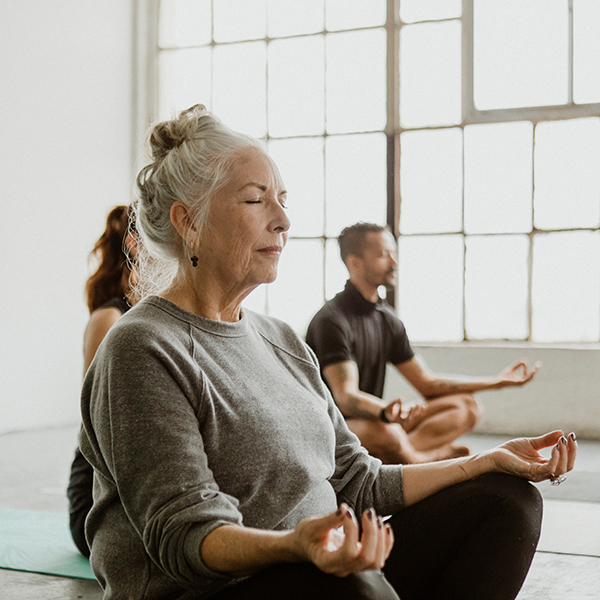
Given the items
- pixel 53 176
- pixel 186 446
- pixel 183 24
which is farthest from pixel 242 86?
pixel 186 446

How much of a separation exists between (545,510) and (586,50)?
344cm

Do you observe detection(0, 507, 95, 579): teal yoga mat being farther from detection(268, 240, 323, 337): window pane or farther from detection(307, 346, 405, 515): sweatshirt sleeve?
detection(268, 240, 323, 337): window pane

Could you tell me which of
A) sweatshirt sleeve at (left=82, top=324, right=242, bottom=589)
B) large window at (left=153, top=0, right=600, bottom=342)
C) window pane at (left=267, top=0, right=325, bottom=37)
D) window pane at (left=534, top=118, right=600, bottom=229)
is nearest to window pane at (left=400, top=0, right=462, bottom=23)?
large window at (left=153, top=0, right=600, bottom=342)

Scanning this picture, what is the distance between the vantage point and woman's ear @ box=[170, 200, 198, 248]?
130cm

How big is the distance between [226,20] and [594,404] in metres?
4.08

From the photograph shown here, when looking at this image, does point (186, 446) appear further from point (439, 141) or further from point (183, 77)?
point (183, 77)

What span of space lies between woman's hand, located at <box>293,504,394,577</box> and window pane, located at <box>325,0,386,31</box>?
5.52m

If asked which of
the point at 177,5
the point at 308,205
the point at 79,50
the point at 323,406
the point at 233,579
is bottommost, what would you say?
the point at 233,579

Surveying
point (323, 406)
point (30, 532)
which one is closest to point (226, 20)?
point (30, 532)

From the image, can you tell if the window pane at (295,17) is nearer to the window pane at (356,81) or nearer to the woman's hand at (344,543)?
the window pane at (356,81)

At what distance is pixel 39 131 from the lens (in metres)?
5.60

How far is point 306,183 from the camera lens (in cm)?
606

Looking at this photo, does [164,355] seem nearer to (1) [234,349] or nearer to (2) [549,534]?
(1) [234,349]

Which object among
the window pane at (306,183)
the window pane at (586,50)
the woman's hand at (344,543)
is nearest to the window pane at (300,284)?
the window pane at (306,183)
